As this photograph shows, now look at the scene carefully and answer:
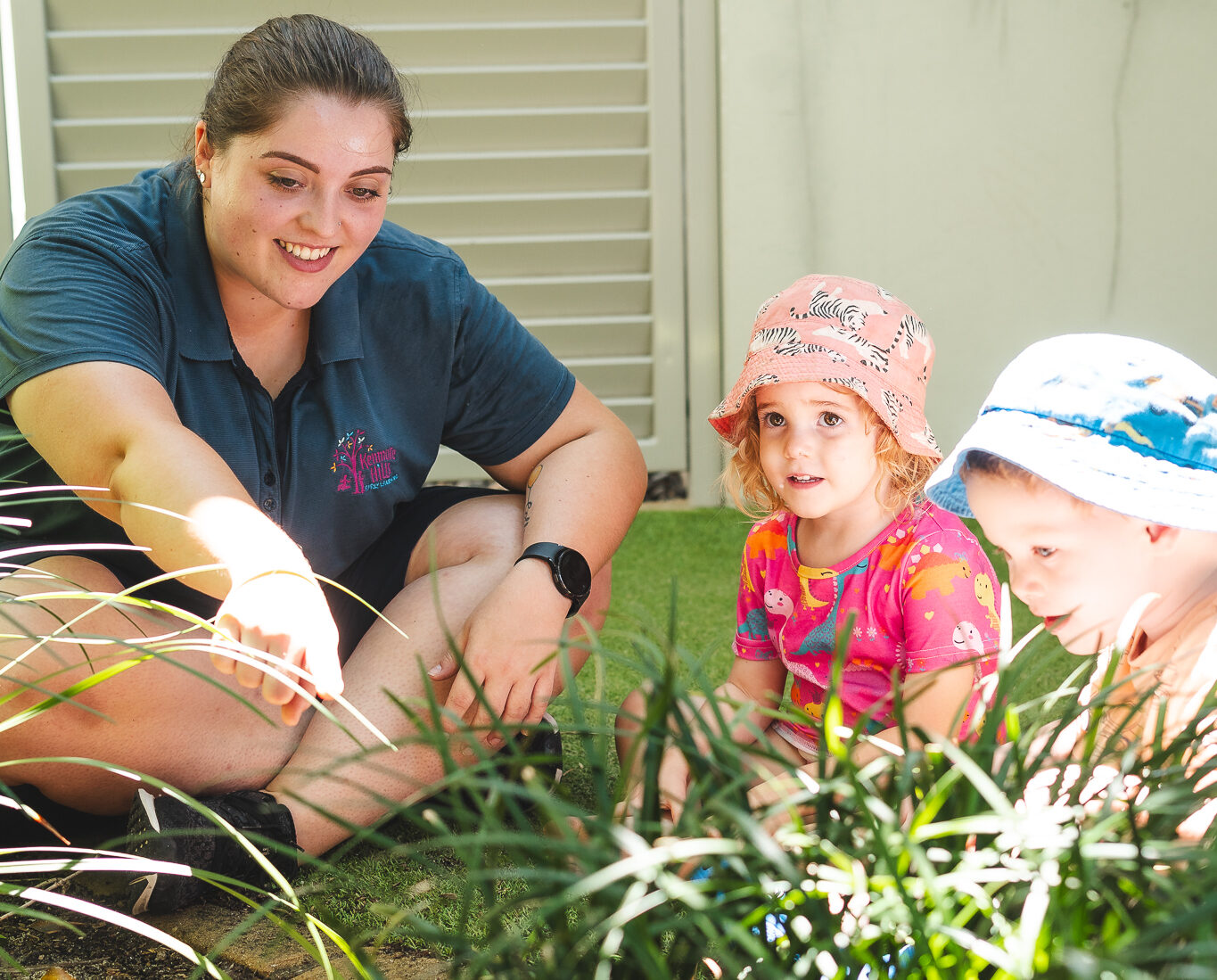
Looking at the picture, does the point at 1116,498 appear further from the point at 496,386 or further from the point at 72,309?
the point at 72,309

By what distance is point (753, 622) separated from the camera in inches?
76.5

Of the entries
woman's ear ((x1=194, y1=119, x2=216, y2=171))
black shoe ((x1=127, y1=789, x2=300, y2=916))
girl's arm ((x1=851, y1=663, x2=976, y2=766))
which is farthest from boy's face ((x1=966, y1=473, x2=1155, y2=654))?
woman's ear ((x1=194, y1=119, x2=216, y2=171))

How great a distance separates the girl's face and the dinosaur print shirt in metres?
0.08

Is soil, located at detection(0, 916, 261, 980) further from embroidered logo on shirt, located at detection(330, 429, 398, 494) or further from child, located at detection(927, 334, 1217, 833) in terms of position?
child, located at detection(927, 334, 1217, 833)

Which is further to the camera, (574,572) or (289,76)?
(574,572)

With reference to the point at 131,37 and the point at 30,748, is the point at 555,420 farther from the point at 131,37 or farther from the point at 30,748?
the point at 131,37

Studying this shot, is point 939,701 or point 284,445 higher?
point 284,445

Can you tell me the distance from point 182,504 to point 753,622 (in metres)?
0.96

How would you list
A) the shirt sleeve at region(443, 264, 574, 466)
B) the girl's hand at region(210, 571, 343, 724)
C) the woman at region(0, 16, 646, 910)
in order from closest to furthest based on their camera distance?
the girl's hand at region(210, 571, 343, 724)
the woman at region(0, 16, 646, 910)
the shirt sleeve at region(443, 264, 574, 466)

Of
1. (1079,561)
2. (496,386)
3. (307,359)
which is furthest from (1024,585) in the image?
(307,359)

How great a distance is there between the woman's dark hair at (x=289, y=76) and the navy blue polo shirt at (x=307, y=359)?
19cm

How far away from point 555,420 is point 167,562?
87 centimetres

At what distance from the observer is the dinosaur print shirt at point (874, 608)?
5.50 ft

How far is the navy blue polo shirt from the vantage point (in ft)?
5.55
